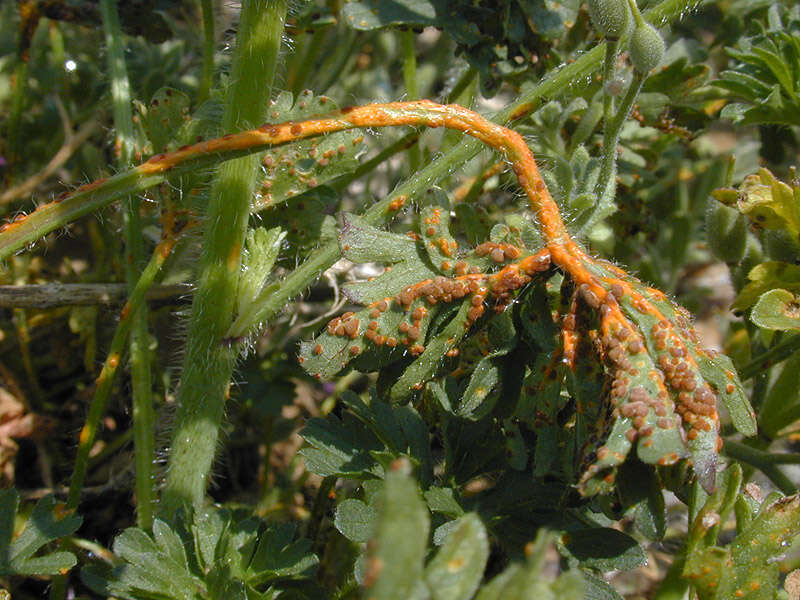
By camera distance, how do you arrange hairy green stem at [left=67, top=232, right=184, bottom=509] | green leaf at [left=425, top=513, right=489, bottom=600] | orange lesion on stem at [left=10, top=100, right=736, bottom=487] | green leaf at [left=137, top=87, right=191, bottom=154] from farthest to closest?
green leaf at [left=137, top=87, right=191, bottom=154]
hairy green stem at [left=67, top=232, right=184, bottom=509]
orange lesion on stem at [left=10, top=100, right=736, bottom=487]
green leaf at [left=425, top=513, right=489, bottom=600]

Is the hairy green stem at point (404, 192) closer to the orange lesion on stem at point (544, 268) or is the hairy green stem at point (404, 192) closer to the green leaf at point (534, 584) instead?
the orange lesion on stem at point (544, 268)

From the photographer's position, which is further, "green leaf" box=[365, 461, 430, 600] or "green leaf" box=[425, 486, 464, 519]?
"green leaf" box=[425, 486, 464, 519]

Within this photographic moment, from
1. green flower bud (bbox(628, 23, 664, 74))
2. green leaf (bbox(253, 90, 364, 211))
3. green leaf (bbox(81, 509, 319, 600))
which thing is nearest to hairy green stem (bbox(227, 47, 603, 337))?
green leaf (bbox(253, 90, 364, 211))

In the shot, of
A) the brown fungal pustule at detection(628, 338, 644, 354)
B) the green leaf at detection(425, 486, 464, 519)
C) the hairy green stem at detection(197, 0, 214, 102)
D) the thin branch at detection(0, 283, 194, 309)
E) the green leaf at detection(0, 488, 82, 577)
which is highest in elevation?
the hairy green stem at detection(197, 0, 214, 102)

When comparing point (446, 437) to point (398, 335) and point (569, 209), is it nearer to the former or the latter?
point (398, 335)

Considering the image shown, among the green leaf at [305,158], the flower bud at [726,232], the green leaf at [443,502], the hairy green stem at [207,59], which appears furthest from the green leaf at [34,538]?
the flower bud at [726,232]

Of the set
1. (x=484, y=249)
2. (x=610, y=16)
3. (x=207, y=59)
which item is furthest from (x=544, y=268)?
(x=207, y=59)

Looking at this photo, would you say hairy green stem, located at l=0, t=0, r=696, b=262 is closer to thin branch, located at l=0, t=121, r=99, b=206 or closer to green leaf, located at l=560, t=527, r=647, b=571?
green leaf, located at l=560, t=527, r=647, b=571

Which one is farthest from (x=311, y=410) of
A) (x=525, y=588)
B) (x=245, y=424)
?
(x=525, y=588)
